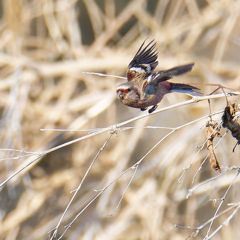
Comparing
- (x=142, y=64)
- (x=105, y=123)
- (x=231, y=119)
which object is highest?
(x=142, y=64)

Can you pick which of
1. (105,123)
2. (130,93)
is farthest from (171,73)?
(105,123)

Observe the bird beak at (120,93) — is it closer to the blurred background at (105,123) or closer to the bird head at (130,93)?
the bird head at (130,93)

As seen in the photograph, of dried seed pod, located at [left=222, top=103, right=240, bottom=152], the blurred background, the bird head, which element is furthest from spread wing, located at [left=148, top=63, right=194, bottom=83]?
the blurred background

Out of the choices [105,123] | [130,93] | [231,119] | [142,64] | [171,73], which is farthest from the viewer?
[105,123]

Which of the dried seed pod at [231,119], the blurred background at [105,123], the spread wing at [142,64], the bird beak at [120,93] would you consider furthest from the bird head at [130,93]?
the blurred background at [105,123]

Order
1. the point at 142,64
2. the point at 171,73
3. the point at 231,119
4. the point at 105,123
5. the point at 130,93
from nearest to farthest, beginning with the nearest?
1. the point at 171,73
2. the point at 231,119
3. the point at 130,93
4. the point at 142,64
5. the point at 105,123

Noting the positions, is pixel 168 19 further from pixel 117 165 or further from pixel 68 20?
pixel 117 165

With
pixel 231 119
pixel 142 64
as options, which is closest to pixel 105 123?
pixel 142 64

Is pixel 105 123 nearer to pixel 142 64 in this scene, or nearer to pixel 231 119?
pixel 142 64

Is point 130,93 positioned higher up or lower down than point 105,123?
higher up

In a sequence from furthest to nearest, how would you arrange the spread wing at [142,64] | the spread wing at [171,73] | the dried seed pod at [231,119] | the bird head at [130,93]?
the spread wing at [142,64] → the bird head at [130,93] → the dried seed pod at [231,119] → the spread wing at [171,73]

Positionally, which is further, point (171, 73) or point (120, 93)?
point (120, 93)
